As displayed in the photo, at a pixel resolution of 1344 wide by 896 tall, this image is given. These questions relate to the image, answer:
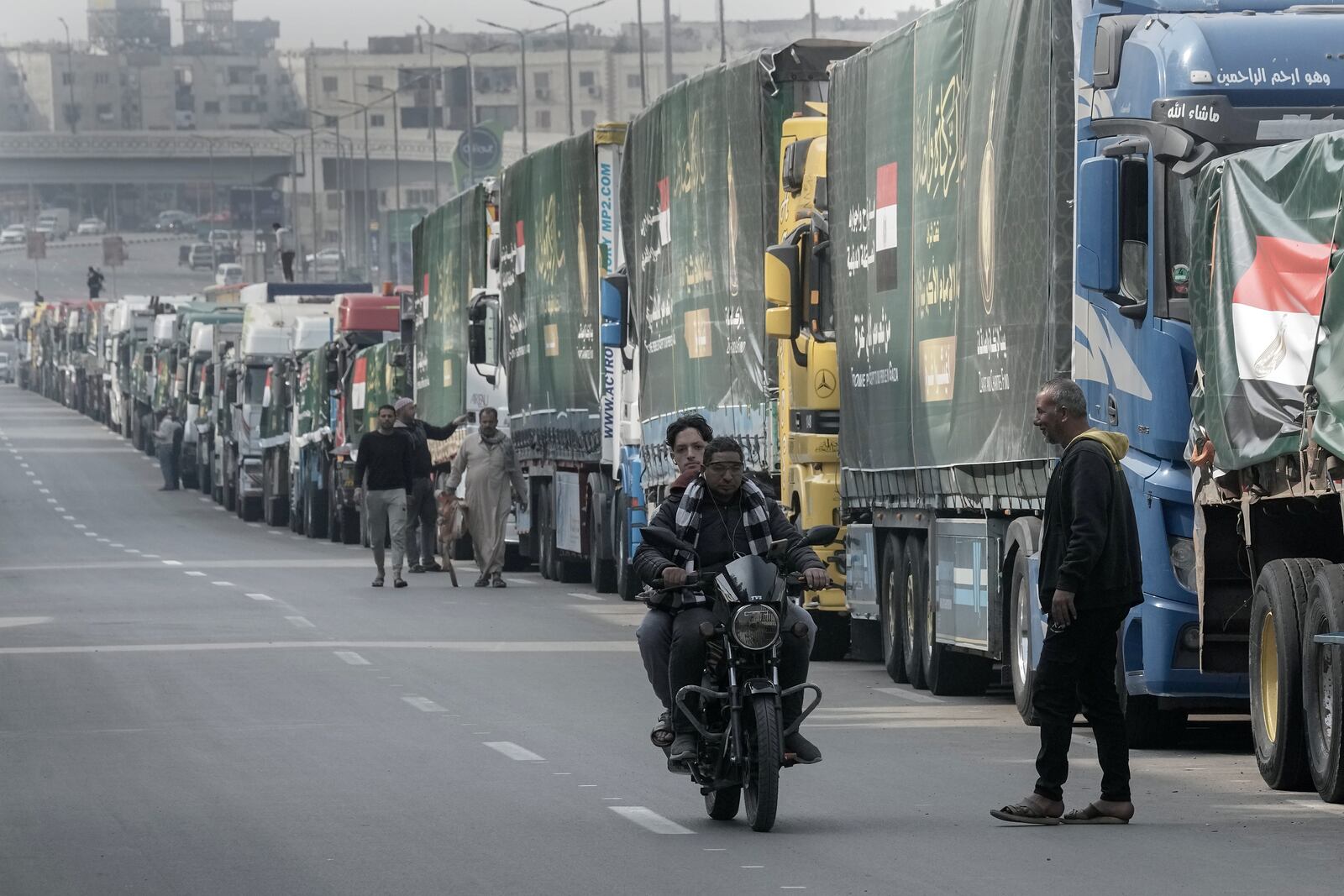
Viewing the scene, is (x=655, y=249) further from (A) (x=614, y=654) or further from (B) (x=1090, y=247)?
(B) (x=1090, y=247)

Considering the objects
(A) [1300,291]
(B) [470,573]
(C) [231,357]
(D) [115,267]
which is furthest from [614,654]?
(D) [115,267]

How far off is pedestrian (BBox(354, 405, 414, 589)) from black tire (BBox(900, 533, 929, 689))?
465 inches

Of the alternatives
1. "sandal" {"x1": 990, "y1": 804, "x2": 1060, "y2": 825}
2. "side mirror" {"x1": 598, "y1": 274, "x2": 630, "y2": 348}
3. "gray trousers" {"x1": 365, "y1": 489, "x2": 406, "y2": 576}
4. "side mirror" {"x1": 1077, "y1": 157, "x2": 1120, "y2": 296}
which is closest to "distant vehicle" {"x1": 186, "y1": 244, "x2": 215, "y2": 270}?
"gray trousers" {"x1": 365, "y1": 489, "x2": 406, "y2": 576}

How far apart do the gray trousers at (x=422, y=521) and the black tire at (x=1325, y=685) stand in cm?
1979

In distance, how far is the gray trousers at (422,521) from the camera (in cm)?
3228

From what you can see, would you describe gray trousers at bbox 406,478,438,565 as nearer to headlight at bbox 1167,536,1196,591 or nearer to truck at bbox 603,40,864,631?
truck at bbox 603,40,864,631

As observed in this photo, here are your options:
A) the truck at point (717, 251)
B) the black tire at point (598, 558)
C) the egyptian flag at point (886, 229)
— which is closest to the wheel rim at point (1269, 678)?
the egyptian flag at point (886, 229)

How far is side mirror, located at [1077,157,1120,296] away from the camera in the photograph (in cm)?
1313

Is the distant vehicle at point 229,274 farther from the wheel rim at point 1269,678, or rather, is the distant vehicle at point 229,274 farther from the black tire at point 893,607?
the wheel rim at point 1269,678

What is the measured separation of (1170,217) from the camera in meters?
13.2

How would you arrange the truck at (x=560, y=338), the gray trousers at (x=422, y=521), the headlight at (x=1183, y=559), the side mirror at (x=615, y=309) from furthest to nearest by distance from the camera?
the gray trousers at (x=422, y=521)
the truck at (x=560, y=338)
the side mirror at (x=615, y=309)
the headlight at (x=1183, y=559)

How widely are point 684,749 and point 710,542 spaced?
0.75 metres

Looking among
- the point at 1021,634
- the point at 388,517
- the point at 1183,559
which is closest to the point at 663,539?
the point at 1183,559

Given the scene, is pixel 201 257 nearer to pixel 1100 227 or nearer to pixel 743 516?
pixel 1100 227
